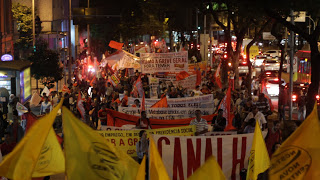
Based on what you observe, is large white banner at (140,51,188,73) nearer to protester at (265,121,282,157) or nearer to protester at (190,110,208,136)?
protester at (190,110,208,136)

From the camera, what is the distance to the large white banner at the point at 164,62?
22891 mm

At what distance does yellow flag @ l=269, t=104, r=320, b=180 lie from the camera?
6.78m

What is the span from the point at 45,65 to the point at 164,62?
10.6m

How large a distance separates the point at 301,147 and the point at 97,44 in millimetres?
65853

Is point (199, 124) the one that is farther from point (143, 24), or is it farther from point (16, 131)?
point (143, 24)

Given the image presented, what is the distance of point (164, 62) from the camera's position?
75.5 feet

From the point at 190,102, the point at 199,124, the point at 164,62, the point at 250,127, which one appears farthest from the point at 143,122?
the point at 164,62

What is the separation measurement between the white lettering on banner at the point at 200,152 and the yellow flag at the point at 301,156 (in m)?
3.69

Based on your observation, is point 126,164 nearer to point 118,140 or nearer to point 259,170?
point 259,170

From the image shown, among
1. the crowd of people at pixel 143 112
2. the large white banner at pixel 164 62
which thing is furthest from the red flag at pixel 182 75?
the large white banner at pixel 164 62

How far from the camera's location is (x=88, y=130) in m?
6.62

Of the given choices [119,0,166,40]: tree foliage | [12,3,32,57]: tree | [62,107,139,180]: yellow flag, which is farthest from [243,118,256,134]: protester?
[119,0,166,40]: tree foliage

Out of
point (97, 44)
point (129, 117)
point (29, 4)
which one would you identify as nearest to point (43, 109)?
point (129, 117)

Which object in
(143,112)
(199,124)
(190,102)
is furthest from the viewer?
(190,102)
